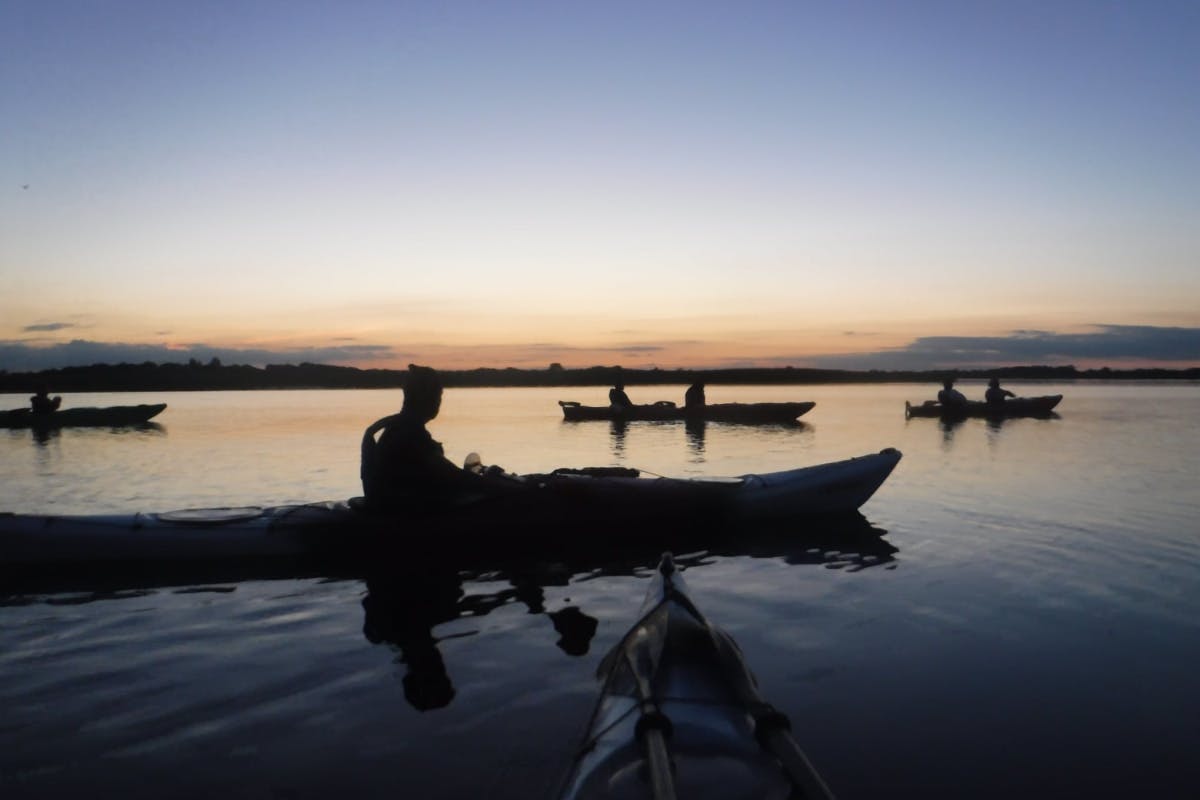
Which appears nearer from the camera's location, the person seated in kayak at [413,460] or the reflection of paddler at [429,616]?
the reflection of paddler at [429,616]

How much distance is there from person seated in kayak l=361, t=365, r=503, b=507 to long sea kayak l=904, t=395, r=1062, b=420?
30.9 m

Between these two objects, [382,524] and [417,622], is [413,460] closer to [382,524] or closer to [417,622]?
[382,524]

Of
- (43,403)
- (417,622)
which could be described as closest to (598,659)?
(417,622)

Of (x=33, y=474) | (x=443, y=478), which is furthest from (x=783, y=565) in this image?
(x=33, y=474)

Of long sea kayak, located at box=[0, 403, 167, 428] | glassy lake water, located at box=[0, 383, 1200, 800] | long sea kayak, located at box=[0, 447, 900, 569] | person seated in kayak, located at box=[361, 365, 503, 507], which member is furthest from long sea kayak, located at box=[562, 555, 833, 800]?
long sea kayak, located at box=[0, 403, 167, 428]

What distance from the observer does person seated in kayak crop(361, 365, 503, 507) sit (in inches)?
357

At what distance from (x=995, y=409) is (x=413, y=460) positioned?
110ft

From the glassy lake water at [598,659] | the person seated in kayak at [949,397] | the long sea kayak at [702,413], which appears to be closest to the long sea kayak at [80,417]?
the long sea kayak at [702,413]

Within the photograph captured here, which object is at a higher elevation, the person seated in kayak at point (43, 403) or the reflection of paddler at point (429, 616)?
the person seated in kayak at point (43, 403)

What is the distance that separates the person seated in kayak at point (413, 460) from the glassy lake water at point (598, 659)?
1.03 m

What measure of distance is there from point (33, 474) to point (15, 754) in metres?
17.9

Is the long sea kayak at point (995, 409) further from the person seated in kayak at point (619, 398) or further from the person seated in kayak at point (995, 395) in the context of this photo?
the person seated in kayak at point (619, 398)

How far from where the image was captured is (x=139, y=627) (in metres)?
7.50

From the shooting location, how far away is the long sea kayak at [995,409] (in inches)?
1394
